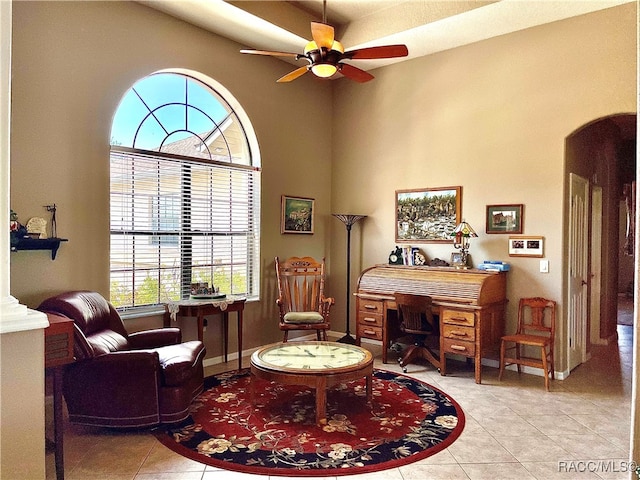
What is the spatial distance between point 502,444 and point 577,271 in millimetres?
2670

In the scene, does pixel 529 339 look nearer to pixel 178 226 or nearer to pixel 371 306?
pixel 371 306

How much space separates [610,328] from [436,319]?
10.4ft

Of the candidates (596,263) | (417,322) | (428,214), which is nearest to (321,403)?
(417,322)

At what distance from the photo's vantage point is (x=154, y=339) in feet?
12.3

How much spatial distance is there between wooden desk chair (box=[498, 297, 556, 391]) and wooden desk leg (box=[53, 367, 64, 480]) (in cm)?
376

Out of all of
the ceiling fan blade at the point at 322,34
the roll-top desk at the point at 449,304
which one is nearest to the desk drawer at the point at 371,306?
the roll-top desk at the point at 449,304

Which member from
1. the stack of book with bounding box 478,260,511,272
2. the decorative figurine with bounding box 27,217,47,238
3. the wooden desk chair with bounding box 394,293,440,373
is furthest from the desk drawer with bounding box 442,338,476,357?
the decorative figurine with bounding box 27,217,47,238

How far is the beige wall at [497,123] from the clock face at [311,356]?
203 centimetres

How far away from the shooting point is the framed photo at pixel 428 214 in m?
5.17

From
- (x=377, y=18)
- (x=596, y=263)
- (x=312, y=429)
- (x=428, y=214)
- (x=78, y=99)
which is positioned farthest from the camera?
(x=596, y=263)

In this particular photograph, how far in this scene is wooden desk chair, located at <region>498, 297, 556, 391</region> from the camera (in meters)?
4.28

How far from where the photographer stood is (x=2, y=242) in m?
2.28

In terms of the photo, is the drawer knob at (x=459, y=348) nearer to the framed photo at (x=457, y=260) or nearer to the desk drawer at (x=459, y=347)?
the desk drawer at (x=459, y=347)

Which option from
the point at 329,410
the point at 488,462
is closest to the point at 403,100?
the point at 329,410
